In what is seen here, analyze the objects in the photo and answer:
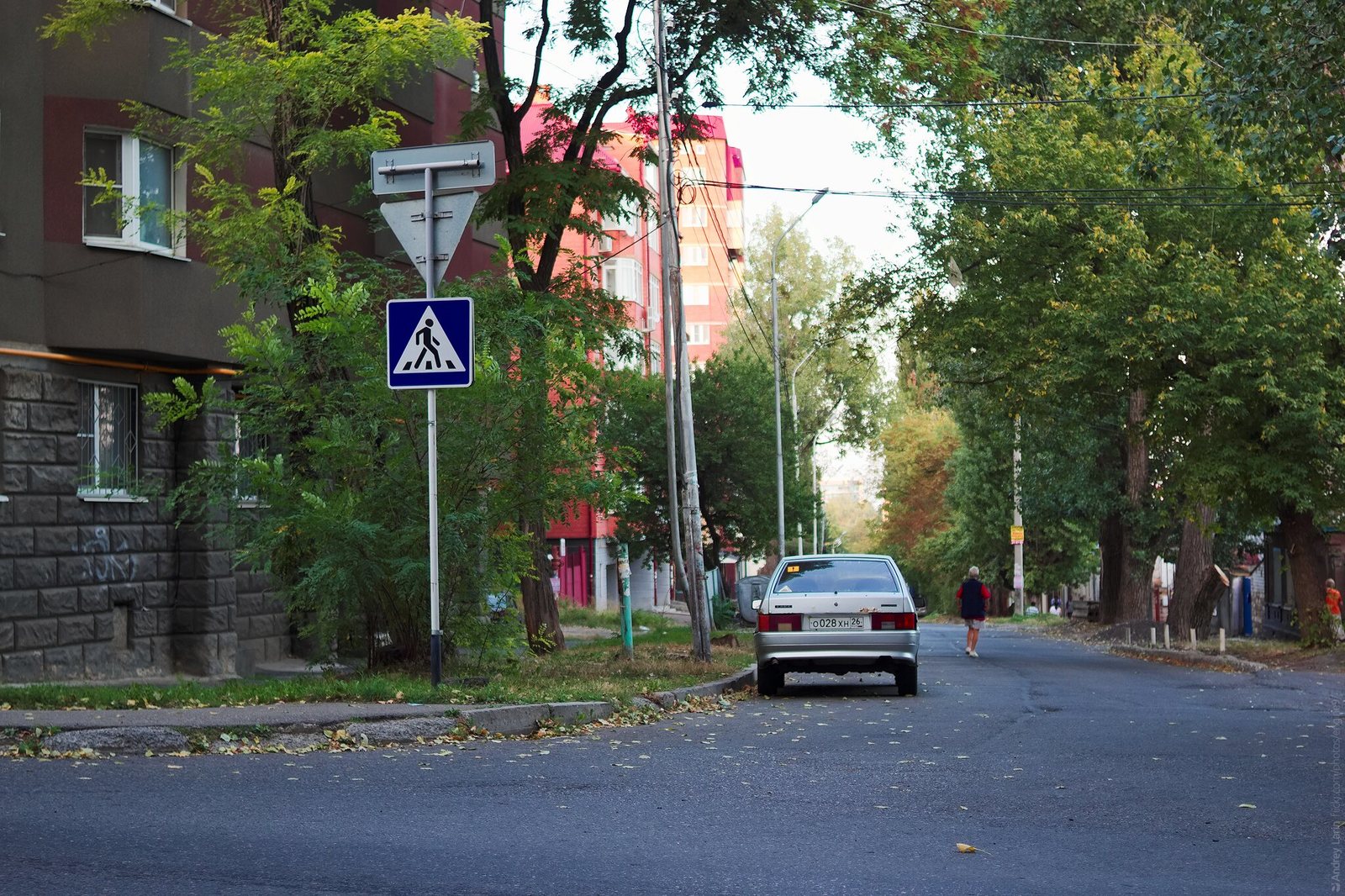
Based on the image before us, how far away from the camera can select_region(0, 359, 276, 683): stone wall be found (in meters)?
18.0

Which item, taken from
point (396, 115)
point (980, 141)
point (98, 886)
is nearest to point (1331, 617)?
point (980, 141)

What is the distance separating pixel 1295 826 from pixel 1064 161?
876 inches

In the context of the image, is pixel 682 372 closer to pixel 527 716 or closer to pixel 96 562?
pixel 96 562

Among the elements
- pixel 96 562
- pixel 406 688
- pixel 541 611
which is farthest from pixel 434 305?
pixel 541 611

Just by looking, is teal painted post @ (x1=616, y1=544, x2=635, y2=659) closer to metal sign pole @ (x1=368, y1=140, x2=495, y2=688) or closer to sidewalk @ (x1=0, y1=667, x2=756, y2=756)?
metal sign pole @ (x1=368, y1=140, x2=495, y2=688)

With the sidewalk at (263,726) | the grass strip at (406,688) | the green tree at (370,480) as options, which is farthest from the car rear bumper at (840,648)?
the sidewalk at (263,726)

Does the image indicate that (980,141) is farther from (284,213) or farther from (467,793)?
(467,793)

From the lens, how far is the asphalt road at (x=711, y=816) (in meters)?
6.38

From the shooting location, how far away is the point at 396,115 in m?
16.9

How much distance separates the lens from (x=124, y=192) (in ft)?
63.9

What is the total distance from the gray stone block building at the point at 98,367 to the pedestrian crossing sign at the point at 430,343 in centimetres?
533

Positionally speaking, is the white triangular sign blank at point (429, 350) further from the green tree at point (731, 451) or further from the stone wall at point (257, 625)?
the green tree at point (731, 451)

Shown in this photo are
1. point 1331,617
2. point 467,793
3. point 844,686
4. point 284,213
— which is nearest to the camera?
point 467,793

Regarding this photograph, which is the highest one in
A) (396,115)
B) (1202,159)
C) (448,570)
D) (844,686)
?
(1202,159)
